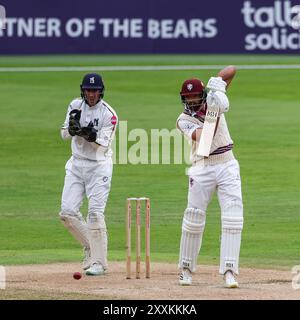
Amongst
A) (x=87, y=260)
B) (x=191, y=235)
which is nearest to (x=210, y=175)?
(x=191, y=235)

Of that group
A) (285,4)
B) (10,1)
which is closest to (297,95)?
(285,4)

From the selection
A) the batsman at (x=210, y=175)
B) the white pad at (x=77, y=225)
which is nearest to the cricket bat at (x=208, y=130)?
the batsman at (x=210, y=175)

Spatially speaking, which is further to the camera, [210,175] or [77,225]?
[77,225]

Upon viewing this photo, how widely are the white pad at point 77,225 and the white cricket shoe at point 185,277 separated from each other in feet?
5.14

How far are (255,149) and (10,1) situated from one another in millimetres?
10259

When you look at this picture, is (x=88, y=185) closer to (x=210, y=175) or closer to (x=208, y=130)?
(x=210, y=175)

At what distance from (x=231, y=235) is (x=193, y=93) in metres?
1.52

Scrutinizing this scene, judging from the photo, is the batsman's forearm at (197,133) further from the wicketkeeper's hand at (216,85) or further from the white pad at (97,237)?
the white pad at (97,237)

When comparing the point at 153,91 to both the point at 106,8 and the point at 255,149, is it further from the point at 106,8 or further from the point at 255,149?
the point at 255,149

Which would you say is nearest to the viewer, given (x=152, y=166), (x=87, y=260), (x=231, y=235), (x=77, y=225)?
(x=231, y=235)

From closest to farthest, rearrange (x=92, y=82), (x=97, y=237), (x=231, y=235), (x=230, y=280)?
(x=230, y=280)
(x=231, y=235)
(x=92, y=82)
(x=97, y=237)

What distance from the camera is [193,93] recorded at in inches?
489

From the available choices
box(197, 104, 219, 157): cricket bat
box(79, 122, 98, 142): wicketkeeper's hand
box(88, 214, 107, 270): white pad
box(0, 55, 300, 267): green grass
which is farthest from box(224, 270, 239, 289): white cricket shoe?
box(79, 122, 98, 142): wicketkeeper's hand

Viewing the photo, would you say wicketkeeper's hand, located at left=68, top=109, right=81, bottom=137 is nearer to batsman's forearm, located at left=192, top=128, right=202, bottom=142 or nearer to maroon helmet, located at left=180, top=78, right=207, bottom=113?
maroon helmet, located at left=180, top=78, right=207, bottom=113
